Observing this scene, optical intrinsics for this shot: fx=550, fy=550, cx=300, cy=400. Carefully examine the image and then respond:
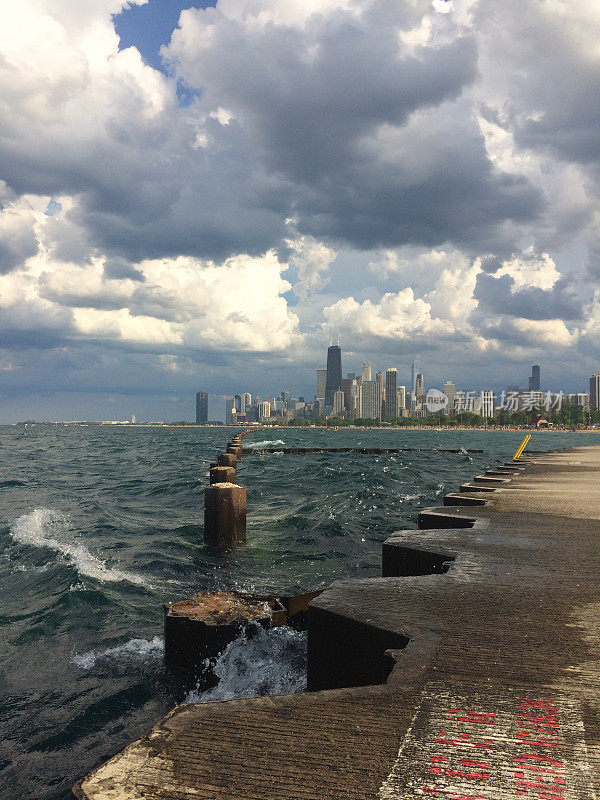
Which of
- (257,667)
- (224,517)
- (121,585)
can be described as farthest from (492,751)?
(224,517)

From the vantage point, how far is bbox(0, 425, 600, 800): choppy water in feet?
19.5

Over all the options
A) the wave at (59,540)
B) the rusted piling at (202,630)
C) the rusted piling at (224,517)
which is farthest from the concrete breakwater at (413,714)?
the rusted piling at (224,517)

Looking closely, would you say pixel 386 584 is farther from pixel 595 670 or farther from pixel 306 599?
pixel 595 670

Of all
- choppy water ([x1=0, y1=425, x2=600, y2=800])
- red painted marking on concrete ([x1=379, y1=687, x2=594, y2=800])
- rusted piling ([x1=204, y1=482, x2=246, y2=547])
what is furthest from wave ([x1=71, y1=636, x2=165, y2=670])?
red painted marking on concrete ([x1=379, y1=687, x2=594, y2=800])

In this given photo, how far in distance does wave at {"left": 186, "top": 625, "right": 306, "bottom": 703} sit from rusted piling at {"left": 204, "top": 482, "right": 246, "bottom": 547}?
7524mm

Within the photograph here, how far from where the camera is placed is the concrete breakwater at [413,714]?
254 centimetres

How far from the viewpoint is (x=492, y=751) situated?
2.80m

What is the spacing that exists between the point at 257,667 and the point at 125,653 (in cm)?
303

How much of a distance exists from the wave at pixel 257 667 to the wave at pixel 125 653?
1.91m

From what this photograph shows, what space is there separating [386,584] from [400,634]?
5.29 feet

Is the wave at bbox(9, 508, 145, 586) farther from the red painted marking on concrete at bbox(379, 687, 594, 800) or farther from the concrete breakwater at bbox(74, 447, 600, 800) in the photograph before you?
the red painted marking on concrete at bbox(379, 687, 594, 800)

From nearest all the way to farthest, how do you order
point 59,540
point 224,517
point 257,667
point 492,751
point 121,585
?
point 492,751 → point 257,667 → point 121,585 → point 224,517 → point 59,540

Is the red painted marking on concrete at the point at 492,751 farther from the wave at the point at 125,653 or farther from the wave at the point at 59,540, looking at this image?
the wave at the point at 59,540

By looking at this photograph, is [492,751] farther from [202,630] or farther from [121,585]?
[121,585]
